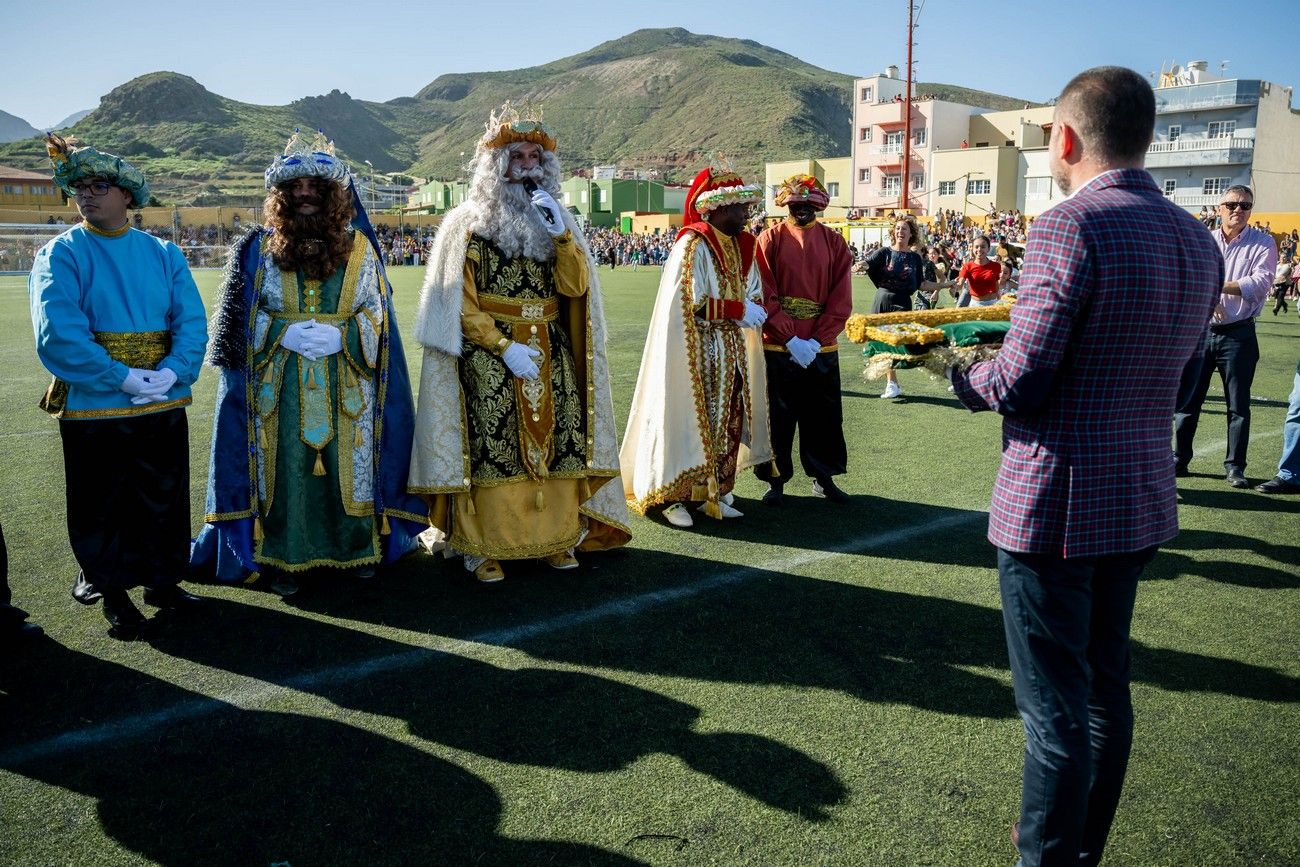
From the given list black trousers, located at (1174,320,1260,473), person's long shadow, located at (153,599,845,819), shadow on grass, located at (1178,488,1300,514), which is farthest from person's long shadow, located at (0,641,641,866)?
black trousers, located at (1174,320,1260,473)

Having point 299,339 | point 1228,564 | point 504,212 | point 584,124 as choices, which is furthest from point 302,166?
point 584,124

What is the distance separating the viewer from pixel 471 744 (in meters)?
3.32

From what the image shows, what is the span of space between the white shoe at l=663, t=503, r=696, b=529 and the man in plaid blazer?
11.6 feet

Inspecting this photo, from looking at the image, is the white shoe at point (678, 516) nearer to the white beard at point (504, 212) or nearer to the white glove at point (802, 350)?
the white glove at point (802, 350)

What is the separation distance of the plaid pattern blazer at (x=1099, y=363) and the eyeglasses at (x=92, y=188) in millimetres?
3755

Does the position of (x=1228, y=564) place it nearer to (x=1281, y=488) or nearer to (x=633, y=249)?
(x=1281, y=488)

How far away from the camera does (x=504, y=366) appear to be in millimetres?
4965

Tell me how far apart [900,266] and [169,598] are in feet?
25.4

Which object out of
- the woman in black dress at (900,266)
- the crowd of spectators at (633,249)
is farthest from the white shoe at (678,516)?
the crowd of spectators at (633,249)

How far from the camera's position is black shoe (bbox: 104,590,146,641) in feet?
13.7

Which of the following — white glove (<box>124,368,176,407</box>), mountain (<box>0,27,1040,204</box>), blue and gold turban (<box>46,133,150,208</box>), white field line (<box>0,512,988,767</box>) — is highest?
mountain (<box>0,27,1040,204</box>)

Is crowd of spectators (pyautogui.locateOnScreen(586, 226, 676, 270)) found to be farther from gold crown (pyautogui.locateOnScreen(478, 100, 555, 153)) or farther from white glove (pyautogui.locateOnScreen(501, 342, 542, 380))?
white glove (pyautogui.locateOnScreen(501, 342, 542, 380))

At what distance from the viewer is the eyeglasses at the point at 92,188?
4016 millimetres

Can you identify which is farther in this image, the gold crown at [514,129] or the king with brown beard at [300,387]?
the gold crown at [514,129]
